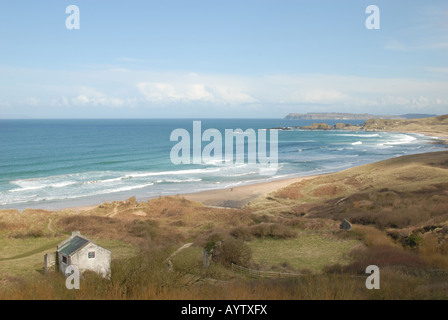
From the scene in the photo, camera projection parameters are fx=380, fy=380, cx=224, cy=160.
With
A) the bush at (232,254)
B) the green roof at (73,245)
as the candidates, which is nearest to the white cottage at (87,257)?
the green roof at (73,245)

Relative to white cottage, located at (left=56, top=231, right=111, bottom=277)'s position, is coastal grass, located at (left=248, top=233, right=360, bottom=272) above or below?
below

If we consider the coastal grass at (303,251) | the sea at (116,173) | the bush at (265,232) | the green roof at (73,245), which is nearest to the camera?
the green roof at (73,245)

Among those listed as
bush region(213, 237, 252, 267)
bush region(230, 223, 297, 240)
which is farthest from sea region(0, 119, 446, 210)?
bush region(213, 237, 252, 267)

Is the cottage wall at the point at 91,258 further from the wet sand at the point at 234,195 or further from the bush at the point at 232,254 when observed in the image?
the wet sand at the point at 234,195

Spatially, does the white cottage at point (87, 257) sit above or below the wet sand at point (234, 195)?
above

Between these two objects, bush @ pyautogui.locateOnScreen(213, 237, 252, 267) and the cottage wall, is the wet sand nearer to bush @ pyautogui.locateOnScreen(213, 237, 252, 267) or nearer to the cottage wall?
bush @ pyautogui.locateOnScreen(213, 237, 252, 267)

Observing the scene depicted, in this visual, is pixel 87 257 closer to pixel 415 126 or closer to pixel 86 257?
pixel 86 257

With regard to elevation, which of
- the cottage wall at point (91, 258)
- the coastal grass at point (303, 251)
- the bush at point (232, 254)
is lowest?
the coastal grass at point (303, 251)

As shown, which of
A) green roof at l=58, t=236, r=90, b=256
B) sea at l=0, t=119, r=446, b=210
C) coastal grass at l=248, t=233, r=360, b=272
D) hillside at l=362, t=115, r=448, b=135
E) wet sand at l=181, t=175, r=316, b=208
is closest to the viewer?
green roof at l=58, t=236, r=90, b=256

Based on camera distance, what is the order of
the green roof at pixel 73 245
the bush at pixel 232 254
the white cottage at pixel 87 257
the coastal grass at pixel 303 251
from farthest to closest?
the coastal grass at pixel 303 251
the bush at pixel 232 254
the green roof at pixel 73 245
the white cottage at pixel 87 257
